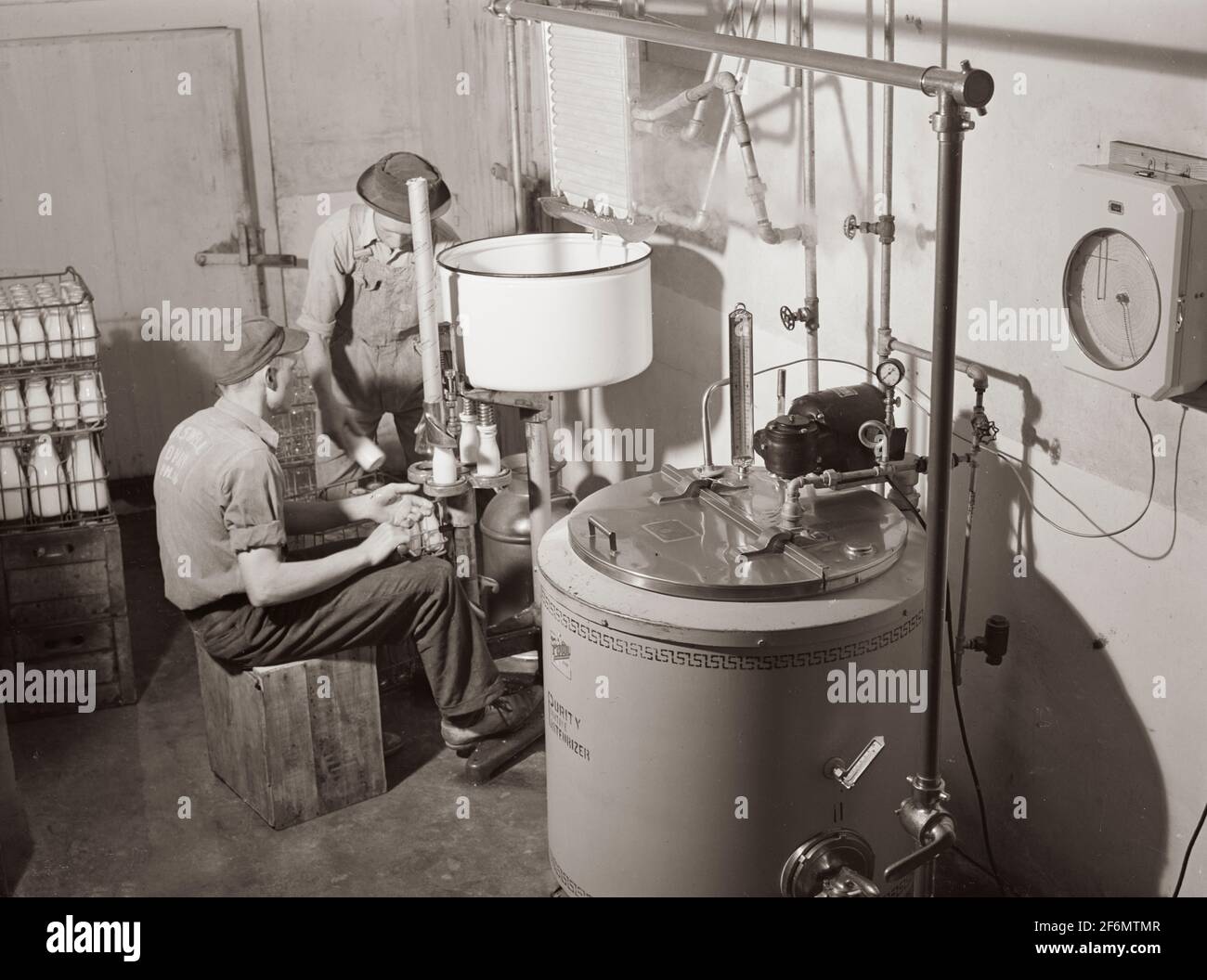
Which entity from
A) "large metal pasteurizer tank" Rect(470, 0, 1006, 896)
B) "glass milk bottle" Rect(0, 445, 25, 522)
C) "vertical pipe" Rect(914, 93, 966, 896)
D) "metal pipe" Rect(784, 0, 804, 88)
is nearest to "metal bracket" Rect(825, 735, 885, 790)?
"large metal pasteurizer tank" Rect(470, 0, 1006, 896)

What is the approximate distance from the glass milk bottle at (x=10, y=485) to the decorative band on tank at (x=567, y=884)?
7.14ft

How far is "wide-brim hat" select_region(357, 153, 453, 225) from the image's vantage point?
450cm

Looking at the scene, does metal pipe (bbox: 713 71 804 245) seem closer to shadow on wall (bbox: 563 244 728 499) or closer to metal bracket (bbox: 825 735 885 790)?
shadow on wall (bbox: 563 244 728 499)

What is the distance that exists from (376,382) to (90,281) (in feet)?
5.13

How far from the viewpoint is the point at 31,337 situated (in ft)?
14.5

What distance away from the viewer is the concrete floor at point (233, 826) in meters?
3.64

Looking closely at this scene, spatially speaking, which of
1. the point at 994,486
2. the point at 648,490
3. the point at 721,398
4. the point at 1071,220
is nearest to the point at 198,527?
the point at 648,490

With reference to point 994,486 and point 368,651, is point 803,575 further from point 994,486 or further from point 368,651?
point 368,651

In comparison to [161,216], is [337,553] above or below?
below

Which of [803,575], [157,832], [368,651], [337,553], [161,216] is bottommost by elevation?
[157,832]

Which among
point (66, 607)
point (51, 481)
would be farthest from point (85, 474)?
point (66, 607)

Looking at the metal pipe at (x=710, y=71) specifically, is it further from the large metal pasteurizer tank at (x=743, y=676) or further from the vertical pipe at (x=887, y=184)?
the large metal pasteurizer tank at (x=743, y=676)

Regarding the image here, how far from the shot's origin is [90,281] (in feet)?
19.2

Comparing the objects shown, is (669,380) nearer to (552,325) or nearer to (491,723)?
(552,325)
